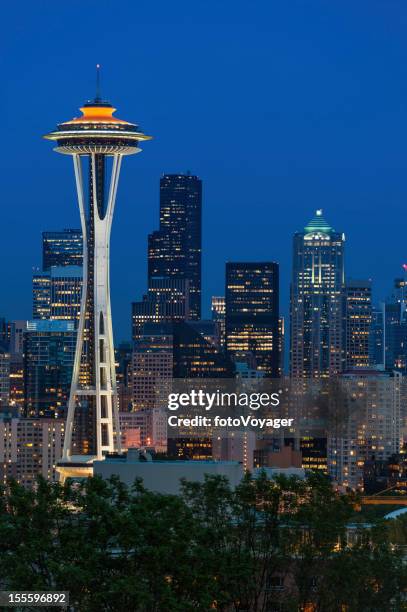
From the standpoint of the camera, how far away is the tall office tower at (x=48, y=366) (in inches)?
7023

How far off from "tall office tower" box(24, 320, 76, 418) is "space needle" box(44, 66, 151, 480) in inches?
1534

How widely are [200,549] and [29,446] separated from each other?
108m

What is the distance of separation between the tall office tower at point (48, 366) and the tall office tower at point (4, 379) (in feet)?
6.51

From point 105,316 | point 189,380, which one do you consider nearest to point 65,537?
point 105,316

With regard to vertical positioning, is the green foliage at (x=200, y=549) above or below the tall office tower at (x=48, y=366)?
below

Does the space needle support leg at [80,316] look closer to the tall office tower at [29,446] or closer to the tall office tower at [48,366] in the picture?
the tall office tower at [29,446]

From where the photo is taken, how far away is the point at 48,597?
38562 mm

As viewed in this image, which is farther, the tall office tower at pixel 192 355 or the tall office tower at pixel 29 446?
the tall office tower at pixel 192 355

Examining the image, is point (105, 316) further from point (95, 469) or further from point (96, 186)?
point (95, 469)

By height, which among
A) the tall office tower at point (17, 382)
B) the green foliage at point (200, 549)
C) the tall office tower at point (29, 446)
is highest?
the tall office tower at point (17, 382)

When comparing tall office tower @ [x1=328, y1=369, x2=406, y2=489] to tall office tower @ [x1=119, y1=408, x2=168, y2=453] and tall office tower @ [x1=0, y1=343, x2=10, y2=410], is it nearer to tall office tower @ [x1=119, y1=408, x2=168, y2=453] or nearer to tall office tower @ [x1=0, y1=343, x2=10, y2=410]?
tall office tower @ [x1=119, y1=408, x2=168, y2=453]

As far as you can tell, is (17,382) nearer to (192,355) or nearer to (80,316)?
(192,355)

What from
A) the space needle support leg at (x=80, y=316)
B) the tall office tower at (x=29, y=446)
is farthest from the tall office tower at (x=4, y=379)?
the space needle support leg at (x=80, y=316)

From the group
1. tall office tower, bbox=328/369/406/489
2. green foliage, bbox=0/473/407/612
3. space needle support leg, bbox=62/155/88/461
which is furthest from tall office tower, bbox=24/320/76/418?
green foliage, bbox=0/473/407/612
